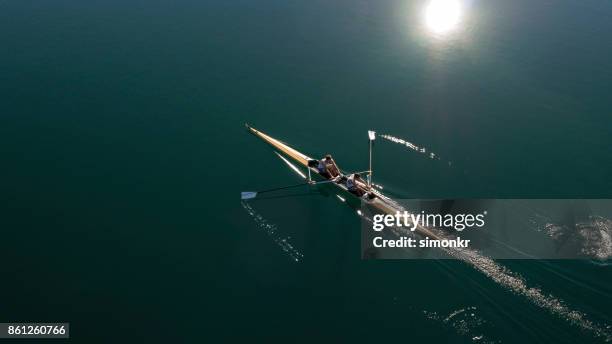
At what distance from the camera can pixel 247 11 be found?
33156 millimetres

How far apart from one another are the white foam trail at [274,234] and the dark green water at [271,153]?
211mm

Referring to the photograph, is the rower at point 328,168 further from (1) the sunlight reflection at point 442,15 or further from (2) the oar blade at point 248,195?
(1) the sunlight reflection at point 442,15

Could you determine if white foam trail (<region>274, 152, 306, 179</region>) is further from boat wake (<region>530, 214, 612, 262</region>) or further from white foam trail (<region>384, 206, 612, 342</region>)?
boat wake (<region>530, 214, 612, 262</region>)

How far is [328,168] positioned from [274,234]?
13.4ft

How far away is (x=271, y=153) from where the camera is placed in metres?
22.5

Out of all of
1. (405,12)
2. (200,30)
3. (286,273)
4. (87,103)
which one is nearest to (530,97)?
(405,12)


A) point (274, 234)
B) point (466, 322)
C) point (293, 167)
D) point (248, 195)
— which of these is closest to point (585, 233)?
point (466, 322)

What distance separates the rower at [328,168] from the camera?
66.4ft

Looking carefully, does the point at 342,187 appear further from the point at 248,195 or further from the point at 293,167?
the point at 248,195

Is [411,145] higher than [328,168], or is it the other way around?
[411,145]

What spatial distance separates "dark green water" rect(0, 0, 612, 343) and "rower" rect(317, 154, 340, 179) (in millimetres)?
1320

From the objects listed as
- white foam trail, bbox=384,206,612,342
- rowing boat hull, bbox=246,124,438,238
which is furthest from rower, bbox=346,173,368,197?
white foam trail, bbox=384,206,612,342

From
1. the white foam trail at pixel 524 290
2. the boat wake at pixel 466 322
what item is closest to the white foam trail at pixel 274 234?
the boat wake at pixel 466 322

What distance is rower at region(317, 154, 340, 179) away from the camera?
20.2 metres
